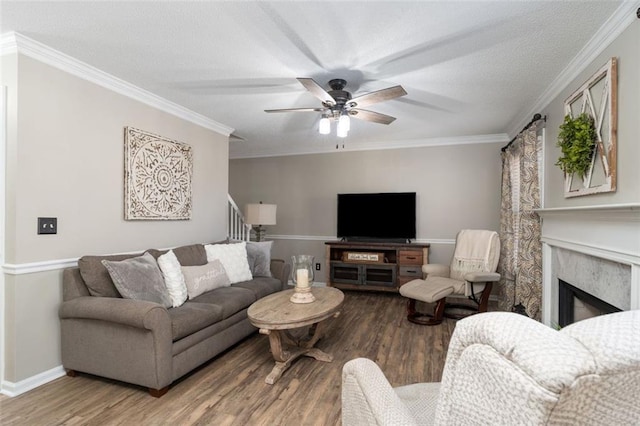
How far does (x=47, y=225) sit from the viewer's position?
245 cm

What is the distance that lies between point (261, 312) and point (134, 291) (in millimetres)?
966

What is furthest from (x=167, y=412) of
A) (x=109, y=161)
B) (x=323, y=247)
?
(x=323, y=247)

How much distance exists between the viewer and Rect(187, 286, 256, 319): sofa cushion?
9.24ft

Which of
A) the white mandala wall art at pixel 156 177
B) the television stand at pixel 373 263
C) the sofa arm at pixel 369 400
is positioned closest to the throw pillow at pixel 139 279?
the white mandala wall art at pixel 156 177

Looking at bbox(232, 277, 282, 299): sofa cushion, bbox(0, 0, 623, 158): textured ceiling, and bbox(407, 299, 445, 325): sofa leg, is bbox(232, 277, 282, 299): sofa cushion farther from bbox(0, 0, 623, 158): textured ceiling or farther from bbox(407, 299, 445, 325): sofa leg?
bbox(0, 0, 623, 158): textured ceiling

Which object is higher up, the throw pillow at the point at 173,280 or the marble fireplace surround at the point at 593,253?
the marble fireplace surround at the point at 593,253

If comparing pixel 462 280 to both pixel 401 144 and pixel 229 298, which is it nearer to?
A: pixel 401 144

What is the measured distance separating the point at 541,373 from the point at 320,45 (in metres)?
2.26

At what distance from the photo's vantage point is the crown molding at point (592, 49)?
72.1 inches

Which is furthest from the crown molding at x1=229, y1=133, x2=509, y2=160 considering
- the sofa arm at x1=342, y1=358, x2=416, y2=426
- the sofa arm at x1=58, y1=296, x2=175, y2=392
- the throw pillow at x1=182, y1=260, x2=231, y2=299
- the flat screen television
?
the sofa arm at x1=342, y1=358, x2=416, y2=426

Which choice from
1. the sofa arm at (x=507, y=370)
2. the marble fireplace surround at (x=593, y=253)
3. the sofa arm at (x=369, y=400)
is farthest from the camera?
the marble fireplace surround at (x=593, y=253)

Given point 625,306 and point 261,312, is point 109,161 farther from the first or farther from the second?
point 625,306

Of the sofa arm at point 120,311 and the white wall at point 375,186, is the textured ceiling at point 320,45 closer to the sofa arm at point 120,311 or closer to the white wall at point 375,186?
the white wall at point 375,186

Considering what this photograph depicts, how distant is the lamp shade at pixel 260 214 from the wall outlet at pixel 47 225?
91.1 inches
